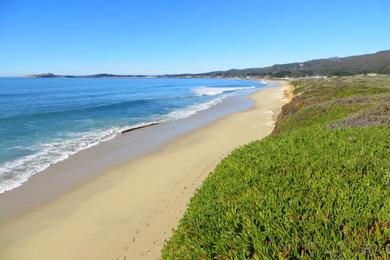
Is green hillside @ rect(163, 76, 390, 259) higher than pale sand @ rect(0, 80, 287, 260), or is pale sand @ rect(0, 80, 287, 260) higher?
green hillside @ rect(163, 76, 390, 259)

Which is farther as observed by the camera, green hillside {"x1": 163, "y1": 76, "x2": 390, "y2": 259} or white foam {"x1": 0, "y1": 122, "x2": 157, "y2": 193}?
white foam {"x1": 0, "y1": 122, "x2": 157, "y2": 193}

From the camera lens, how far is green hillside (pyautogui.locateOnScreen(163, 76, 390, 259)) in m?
3.24

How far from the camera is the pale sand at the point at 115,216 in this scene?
781 cm

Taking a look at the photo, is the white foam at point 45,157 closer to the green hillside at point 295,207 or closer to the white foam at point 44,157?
the white foam at point 44,157

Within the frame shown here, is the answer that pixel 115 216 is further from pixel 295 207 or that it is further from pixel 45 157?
pixel 45 157

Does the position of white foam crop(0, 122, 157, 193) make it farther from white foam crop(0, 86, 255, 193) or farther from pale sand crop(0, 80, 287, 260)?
pale sand crop(0, 80, 287, 260)

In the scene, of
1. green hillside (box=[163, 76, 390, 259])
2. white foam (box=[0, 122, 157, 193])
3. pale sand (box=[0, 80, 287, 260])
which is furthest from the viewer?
white foam (box=[0, 122, 157, 193])

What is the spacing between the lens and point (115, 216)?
31.2 ft

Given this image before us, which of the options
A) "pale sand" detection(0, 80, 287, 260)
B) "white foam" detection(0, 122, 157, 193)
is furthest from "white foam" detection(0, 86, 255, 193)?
"pale sand" detection(0, 80, 287, 260)

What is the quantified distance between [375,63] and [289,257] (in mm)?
170284

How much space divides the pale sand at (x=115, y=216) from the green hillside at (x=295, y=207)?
3226 mm

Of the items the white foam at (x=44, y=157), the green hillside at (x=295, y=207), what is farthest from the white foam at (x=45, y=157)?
the green hillside at (x=295, y=207)

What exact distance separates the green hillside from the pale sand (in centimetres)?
323

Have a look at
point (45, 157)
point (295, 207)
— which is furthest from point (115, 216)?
point (45, 157)
